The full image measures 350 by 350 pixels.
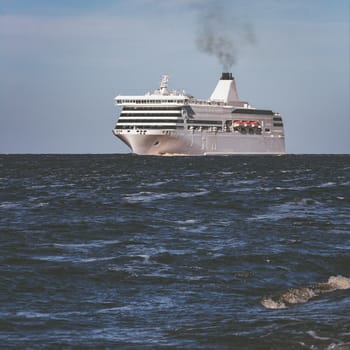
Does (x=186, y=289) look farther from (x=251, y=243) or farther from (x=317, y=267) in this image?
(x=251, y=243)

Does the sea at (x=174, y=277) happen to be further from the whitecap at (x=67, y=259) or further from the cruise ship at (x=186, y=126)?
the cruise ship at (x=186, y=126)

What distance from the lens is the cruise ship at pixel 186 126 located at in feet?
529

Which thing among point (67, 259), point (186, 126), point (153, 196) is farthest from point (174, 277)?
point (186, 126)

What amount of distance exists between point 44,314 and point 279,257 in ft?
33.7

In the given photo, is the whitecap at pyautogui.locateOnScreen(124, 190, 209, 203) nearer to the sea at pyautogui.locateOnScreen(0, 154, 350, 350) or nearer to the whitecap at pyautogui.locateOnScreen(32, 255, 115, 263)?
the sea at pyautogui.locateOnScreen(0, 154, 350, 350)

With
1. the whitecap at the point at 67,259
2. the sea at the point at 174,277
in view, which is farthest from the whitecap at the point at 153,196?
the whitecap at the point at 67,259

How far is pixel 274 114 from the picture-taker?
196 meters

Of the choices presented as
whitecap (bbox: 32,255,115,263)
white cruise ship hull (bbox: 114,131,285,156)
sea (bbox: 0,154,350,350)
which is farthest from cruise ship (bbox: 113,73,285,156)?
whitecap (bbox: 32,255,115,263)

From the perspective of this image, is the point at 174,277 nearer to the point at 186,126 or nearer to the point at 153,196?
the point at 153,196

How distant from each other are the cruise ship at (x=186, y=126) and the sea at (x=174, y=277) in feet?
379

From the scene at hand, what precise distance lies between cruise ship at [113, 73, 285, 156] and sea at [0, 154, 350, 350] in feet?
379

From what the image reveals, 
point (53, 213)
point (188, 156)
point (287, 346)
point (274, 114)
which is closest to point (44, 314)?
point (287, 346)

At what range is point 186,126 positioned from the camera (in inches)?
6540

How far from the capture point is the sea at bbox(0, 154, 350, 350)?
16.7 m
